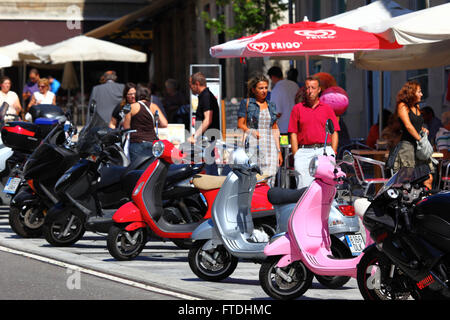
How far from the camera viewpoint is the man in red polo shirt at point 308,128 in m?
11.3

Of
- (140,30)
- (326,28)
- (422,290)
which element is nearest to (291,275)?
(422,290)

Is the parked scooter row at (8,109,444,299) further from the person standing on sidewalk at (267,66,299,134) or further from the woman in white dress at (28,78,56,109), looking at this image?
the woman in white dress at (28,78,56,109)

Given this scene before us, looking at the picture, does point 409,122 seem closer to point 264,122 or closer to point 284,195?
point 264,122

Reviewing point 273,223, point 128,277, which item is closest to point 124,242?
point 128,277

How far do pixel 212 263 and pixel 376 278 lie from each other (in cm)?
229

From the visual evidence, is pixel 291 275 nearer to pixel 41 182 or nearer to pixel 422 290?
pixel 422 290

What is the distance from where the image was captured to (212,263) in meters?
9.14

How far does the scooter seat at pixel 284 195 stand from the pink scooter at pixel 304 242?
0.38 m

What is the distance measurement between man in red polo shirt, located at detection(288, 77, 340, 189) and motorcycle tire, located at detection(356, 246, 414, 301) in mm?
4036

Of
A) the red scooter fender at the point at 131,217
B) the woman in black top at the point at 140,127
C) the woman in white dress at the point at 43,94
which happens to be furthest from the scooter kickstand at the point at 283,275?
the woman in white dress at the point at 43,94

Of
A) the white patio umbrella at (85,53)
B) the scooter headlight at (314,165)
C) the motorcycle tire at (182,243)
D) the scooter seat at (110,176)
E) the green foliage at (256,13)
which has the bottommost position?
the motorcycle tire at (182,243)

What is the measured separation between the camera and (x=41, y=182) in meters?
12.2

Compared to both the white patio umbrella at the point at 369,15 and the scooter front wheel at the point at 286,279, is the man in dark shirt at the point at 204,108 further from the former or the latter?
the scooter front wheel at the point at 286,279

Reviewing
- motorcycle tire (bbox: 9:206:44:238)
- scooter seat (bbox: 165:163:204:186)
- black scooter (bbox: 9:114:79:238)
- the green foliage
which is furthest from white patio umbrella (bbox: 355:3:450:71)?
the green foliage
